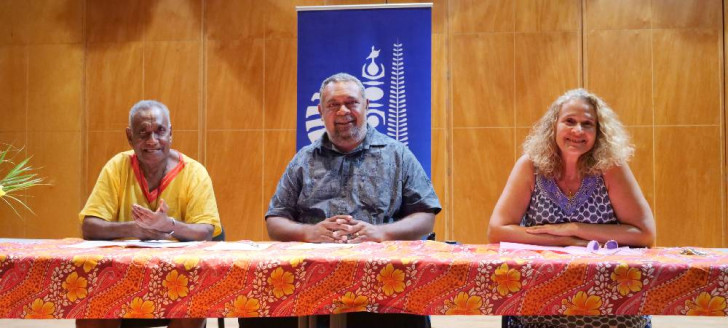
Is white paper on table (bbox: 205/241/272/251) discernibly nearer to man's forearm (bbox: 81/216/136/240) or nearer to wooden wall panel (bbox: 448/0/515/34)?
man's forearm (bbox: 81/216/136/240)

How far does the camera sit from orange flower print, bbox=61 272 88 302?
1.87m

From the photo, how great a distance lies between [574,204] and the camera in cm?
256

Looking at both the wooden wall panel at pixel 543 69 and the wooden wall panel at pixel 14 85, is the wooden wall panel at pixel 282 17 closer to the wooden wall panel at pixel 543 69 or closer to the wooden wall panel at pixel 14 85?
the wooden wall panel at pixel 543 69

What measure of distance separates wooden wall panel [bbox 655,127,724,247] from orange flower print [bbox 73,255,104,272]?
570 centimetres

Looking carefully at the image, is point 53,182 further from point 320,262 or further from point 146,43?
point 320,262

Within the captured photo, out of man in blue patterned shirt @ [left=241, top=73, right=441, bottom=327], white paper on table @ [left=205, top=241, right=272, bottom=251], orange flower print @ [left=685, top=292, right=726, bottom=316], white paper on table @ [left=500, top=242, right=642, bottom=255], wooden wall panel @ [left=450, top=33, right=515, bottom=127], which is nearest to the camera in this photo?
orange flower print @ [left=685, top=292, right=726, bottom=316]

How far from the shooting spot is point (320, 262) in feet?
5.98

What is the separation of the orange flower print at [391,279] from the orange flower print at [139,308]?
24.3 inches

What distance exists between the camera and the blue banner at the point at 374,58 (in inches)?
188

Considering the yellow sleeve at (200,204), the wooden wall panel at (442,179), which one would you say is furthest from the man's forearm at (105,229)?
the wooden wall panel at (442,179)

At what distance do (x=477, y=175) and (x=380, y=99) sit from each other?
6.98ft

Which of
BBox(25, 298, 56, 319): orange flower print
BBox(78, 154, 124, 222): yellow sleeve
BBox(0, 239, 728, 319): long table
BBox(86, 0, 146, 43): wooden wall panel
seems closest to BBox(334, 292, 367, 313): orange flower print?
BBox(0, 239, 728, 319): long table

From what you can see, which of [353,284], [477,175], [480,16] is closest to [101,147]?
[477,175]

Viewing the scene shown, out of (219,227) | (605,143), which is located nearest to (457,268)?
(605,143)
